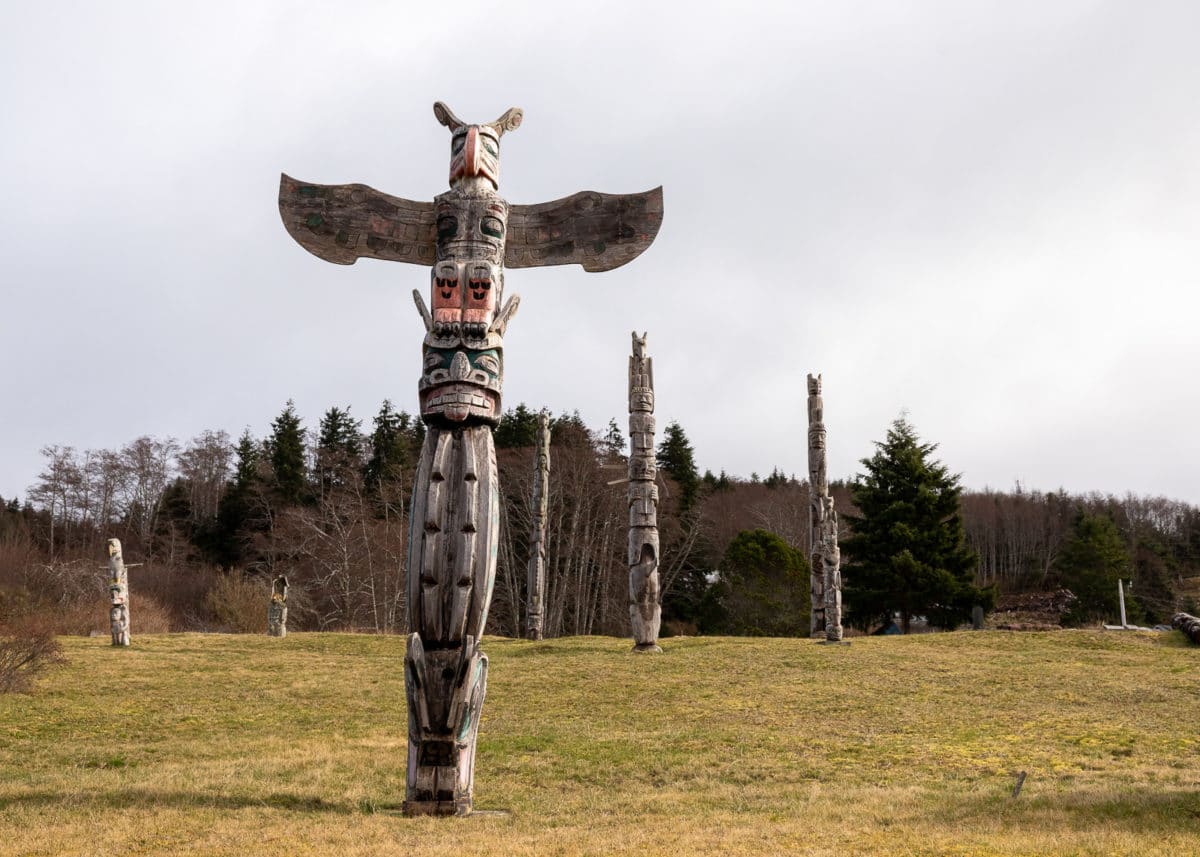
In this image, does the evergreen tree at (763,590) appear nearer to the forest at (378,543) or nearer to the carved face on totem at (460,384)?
the forest at (378,543)

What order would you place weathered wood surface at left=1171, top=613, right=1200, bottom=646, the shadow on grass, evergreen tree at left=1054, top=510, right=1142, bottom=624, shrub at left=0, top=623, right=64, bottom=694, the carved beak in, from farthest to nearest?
evergreen tree at left=1054, top=510, right=1142, bottom=624
weathered wood surface at left=1171, top=613, right=1200, bottom=646
shrub at left=0, top=623, right=64, bottom=694
the carved beak
the shadow on grass

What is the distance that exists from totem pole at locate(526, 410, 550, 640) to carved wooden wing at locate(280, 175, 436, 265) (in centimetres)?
1915

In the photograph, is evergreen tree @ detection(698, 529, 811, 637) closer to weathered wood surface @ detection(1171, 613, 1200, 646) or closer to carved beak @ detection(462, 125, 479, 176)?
weathered wood surface @ detection(1171, 613, 1200, 646)

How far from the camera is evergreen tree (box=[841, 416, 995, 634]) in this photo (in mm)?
32531

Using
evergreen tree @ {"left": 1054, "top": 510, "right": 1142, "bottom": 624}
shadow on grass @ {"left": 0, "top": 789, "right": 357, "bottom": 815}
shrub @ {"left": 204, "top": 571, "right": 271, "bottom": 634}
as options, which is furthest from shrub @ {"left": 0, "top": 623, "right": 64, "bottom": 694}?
evergreen tree @ {"left": 1054, "top": 510, "right": 1142, "bottom": 624}

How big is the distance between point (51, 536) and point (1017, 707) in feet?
155

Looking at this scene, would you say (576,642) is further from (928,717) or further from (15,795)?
(15,795)

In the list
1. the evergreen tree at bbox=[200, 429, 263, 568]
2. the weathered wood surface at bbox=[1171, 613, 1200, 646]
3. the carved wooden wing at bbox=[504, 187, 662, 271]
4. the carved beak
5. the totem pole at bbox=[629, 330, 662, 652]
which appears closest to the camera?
the carved beak

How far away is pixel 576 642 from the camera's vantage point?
22.8 metres

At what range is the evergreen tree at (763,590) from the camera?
3284cm

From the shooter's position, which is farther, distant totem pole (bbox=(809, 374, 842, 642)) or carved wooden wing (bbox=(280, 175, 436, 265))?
distant totem pole (bbox=(809, 374, 842, 642))

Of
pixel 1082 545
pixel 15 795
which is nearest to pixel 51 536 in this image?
pixel 15 795

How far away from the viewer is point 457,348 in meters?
7.24

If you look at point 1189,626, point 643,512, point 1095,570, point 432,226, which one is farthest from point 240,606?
point 1095,570
